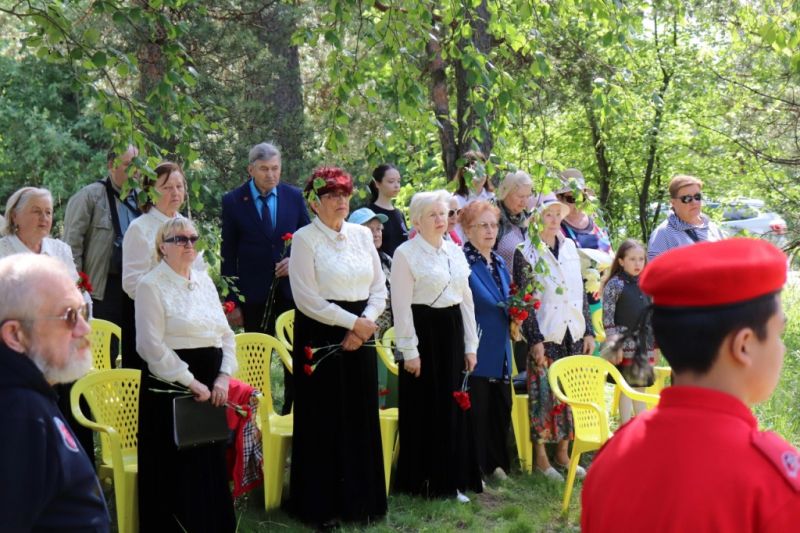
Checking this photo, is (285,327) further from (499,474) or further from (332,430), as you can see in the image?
(499,474)

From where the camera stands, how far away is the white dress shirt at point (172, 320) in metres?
4.97

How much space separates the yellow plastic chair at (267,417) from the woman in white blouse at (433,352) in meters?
0.79

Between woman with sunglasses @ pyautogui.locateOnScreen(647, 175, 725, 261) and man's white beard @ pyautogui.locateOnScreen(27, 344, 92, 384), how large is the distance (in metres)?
5.60

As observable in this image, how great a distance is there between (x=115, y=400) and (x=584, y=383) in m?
2.86

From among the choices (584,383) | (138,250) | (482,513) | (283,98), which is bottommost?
(482,513)

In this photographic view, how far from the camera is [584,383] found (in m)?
6.32

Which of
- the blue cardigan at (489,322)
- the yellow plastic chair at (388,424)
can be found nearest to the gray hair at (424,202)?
the blue cardigan at (489,322)

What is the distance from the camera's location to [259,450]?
5953 mm

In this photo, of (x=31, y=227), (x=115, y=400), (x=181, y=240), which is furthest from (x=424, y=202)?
(x=31, y=227)

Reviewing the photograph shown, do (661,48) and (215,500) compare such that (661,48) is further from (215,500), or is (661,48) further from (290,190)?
(215,500)

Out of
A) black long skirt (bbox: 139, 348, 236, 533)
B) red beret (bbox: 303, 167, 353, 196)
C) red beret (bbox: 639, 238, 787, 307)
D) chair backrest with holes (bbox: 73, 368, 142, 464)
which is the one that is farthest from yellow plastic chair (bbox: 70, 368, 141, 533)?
red beret (bbox: 639, 238, 787, 307)

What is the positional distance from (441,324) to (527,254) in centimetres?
102

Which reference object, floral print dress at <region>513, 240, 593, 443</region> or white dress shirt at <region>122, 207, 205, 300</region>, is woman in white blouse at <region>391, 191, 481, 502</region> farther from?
white dress shirt at <region>122, 207, 205, 300</region>

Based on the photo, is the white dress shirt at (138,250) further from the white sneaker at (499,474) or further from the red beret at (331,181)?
the white sneaker at (499,474)
